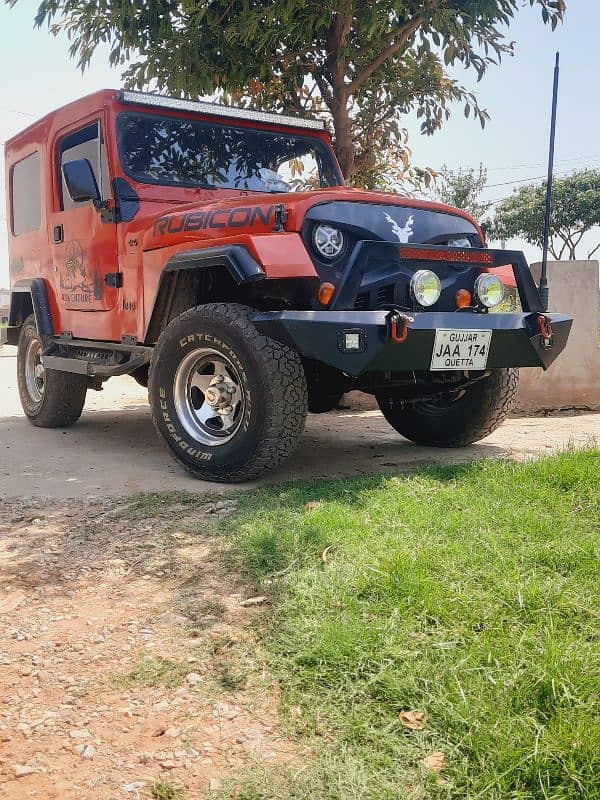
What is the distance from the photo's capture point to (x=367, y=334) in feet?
13.1

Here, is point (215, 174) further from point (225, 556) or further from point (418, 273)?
point (225, 556)

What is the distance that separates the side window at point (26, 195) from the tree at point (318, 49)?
1602 mm

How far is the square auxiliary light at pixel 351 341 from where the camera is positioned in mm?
3984

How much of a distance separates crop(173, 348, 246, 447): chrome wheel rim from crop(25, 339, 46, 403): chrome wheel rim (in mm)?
2656

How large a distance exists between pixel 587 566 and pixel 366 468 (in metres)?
2.34

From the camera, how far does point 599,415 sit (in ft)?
23.3

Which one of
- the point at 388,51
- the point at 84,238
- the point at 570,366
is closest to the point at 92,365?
the point at 84,238

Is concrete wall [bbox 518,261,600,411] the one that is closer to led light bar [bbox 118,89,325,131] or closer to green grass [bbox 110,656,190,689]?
led light bar [bbox 118,89,325,131]

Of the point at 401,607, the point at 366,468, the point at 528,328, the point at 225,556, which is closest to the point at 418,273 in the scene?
the point at 528,328

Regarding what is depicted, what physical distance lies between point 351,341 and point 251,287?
84cm

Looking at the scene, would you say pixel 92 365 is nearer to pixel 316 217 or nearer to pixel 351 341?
pixel 316 217

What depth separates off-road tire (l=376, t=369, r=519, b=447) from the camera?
530 centimetres

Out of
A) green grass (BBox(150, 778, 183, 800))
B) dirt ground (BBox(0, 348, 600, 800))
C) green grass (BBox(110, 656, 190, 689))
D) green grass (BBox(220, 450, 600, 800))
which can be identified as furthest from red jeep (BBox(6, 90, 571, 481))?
green grass (BBox(150, 778, 183, 800))

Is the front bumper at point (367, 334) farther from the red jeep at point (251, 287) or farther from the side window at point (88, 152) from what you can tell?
the side window at point (88, 152)
